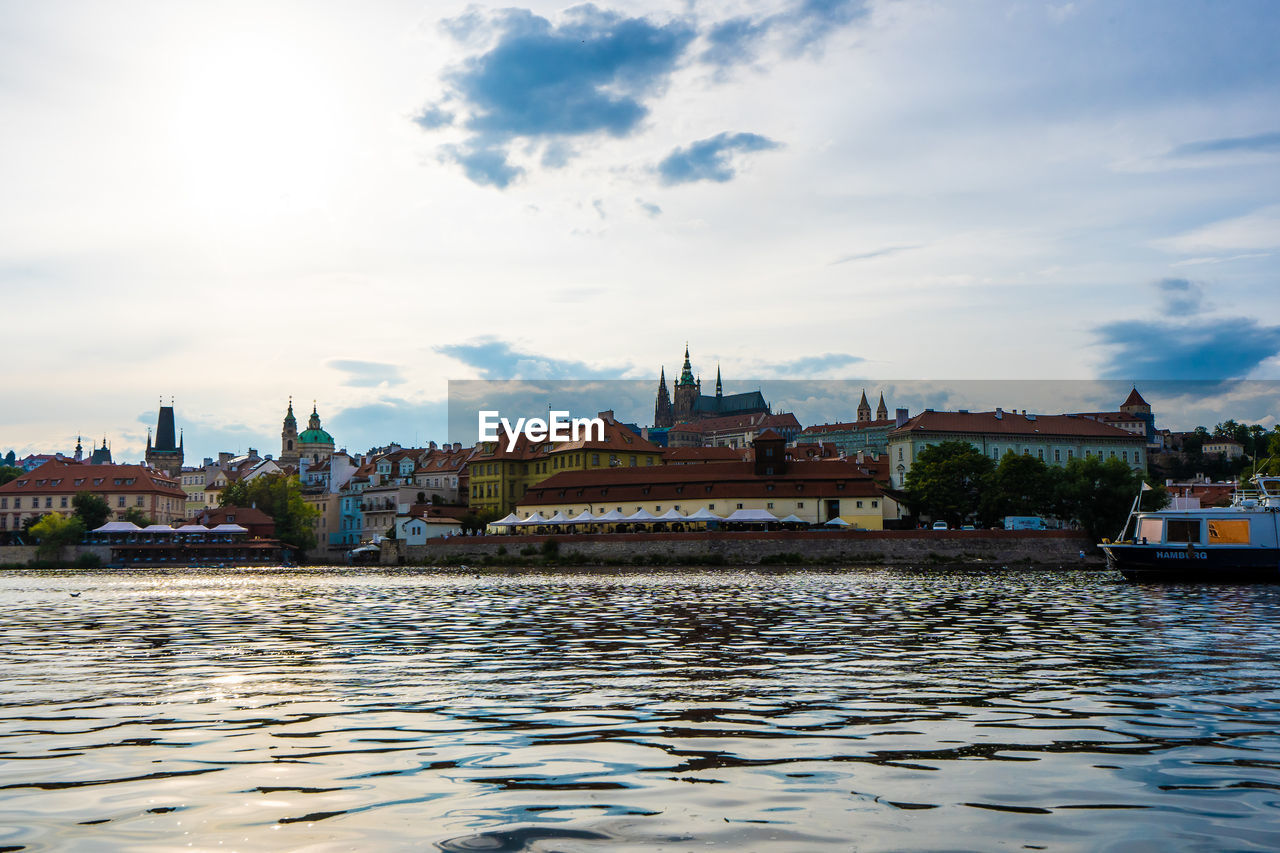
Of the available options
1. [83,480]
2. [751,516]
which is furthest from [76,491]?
[751,516]

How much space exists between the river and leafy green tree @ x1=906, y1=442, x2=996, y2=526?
7663 cm

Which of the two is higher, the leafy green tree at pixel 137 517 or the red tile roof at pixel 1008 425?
the red tile roof at pixel 1008 425

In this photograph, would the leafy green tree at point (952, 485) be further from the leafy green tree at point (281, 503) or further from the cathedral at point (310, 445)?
the cathedral at point (310, 445)

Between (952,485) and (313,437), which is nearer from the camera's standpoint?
(952,485)

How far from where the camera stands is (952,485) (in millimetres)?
98688

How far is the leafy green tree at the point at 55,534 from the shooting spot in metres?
107

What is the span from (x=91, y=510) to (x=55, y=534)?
44.9ft

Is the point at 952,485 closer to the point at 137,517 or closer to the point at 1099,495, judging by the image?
the point at 1099,495

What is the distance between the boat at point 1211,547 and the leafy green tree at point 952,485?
151 feet

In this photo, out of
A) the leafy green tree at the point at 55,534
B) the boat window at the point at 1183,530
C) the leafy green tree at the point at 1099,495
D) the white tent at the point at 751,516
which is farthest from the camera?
the leafy green tree at the point at 55,534

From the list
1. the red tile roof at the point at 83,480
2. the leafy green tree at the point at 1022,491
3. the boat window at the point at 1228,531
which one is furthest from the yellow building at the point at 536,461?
the boat window at the point at 1228,531

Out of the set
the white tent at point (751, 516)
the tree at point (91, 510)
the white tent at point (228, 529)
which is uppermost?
the tree at point (91, 510)

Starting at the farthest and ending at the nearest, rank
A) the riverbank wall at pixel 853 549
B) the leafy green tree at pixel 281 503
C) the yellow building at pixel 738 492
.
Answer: the leafy green tree at pixel 281 503, the yellow building at pixel 738 492, the riverbank wall at pixel 853 549

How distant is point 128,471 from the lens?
465 feet
